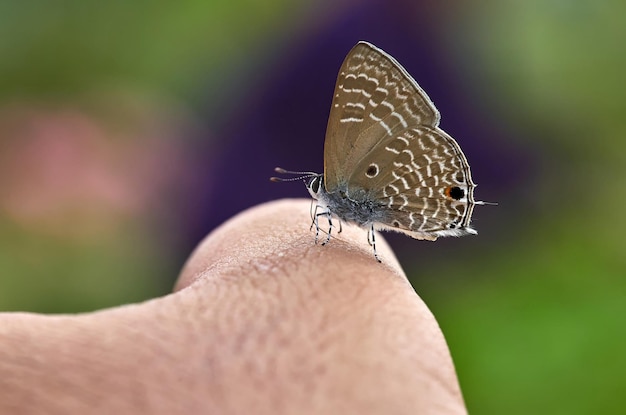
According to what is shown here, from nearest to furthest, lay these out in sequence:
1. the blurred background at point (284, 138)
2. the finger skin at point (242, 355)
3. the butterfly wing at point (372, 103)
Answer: the finger skin at point (242, 355), the butterfly wing at point (372, 103), the blurred background at point (284, 138)

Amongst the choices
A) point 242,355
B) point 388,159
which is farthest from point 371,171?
point 242,355

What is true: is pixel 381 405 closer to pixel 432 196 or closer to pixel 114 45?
pixel 432 196

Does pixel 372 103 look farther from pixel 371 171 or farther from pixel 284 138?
pixel 284 138

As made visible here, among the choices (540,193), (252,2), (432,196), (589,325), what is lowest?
(589,325)

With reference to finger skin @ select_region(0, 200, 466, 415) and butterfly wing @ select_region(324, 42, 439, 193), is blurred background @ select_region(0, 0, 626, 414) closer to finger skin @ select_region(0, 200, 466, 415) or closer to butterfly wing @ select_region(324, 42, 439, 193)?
butterfly wing @ select_region(324, 42, 439, 193)

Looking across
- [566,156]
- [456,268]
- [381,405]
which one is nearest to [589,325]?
[456,268]

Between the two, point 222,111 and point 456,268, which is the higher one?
point 222,111

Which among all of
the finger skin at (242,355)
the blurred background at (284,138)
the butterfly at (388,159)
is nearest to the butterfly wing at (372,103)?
the butterfly at (388,159)

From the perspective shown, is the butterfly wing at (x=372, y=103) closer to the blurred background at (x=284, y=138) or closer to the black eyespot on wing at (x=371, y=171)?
the black eyespot on wing at (x=371, y=171)
